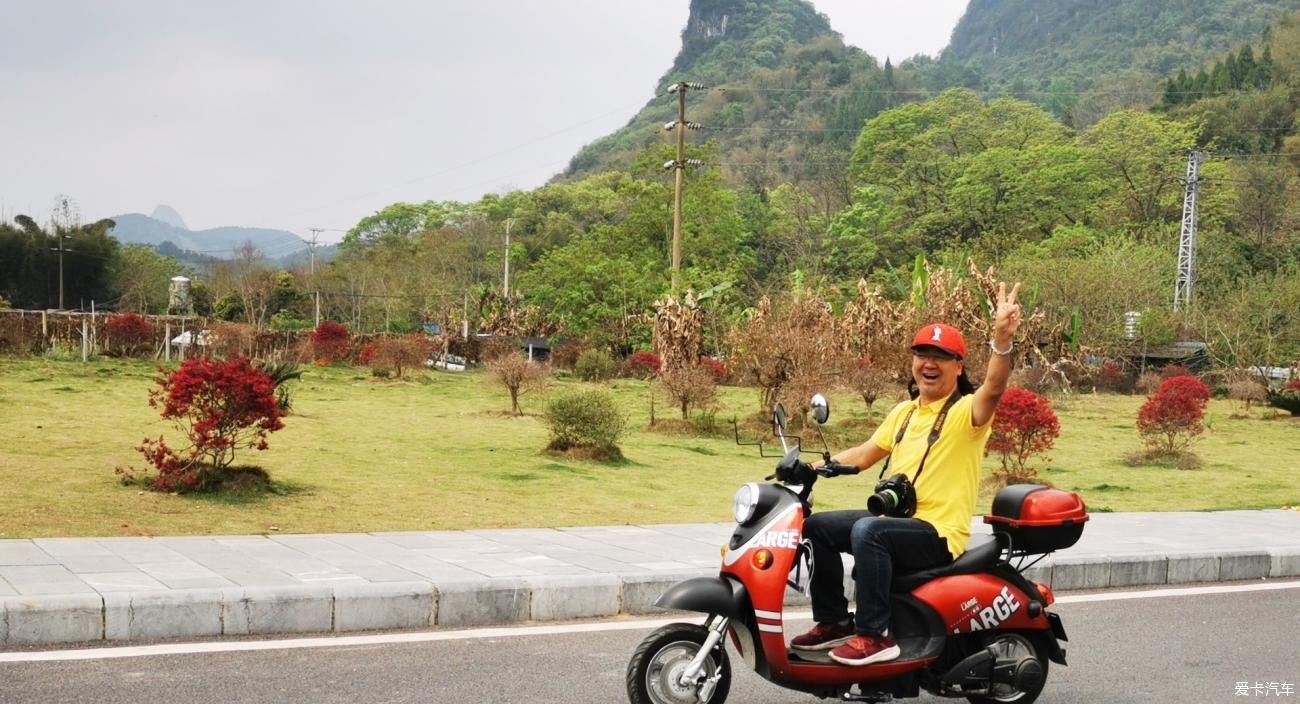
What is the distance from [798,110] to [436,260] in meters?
69.7

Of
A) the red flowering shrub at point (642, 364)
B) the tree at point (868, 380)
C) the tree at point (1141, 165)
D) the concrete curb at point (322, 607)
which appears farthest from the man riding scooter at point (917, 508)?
the tree at point (1141, 165)

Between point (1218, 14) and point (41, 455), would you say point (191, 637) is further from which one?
point (1218, 14)

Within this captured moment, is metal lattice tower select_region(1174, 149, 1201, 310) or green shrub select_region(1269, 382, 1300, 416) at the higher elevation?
metal lattice tower select_region(1174, 149, 1201, 310)

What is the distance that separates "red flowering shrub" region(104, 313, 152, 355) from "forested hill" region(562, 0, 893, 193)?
6013cm

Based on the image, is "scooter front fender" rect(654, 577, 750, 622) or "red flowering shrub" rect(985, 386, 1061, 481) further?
"red flowering shrub" rect(985, 386, 1061, 481)

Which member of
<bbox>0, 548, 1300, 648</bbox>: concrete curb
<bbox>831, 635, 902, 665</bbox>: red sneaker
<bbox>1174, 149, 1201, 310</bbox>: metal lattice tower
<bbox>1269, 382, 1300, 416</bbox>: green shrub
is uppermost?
<bbox>1174, 149, 1201, 310</bbox>: metal lattice tower

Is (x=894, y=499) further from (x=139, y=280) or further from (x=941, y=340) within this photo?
(x=139, y=280)

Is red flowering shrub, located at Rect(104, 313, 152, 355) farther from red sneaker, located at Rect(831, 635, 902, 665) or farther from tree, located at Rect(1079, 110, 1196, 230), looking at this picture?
tree, located at Rect(1079, 110, 1196, 230)

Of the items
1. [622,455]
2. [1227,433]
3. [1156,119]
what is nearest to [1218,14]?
[1156,119]

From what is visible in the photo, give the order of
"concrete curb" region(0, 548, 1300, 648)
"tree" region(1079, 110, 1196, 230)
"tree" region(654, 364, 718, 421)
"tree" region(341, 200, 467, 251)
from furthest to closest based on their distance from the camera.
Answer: "tree" region(341, 200, 467, 251) → "tree" region(1079, 110, 1196, 230) → "tree" region(654, 364, 718, 421) → "concrete curb" region(0, 548, 1300, 648)

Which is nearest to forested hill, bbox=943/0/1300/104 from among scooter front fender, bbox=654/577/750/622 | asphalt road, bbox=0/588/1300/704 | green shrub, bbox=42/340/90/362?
green shrub, bbox=42/340/90/362

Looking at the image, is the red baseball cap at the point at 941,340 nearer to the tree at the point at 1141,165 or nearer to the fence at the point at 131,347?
the fence at the point at 131,347

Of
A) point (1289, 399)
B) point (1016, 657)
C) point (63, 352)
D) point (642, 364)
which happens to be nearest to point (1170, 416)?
point (1289, 399)

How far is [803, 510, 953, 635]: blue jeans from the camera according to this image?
185 inches
